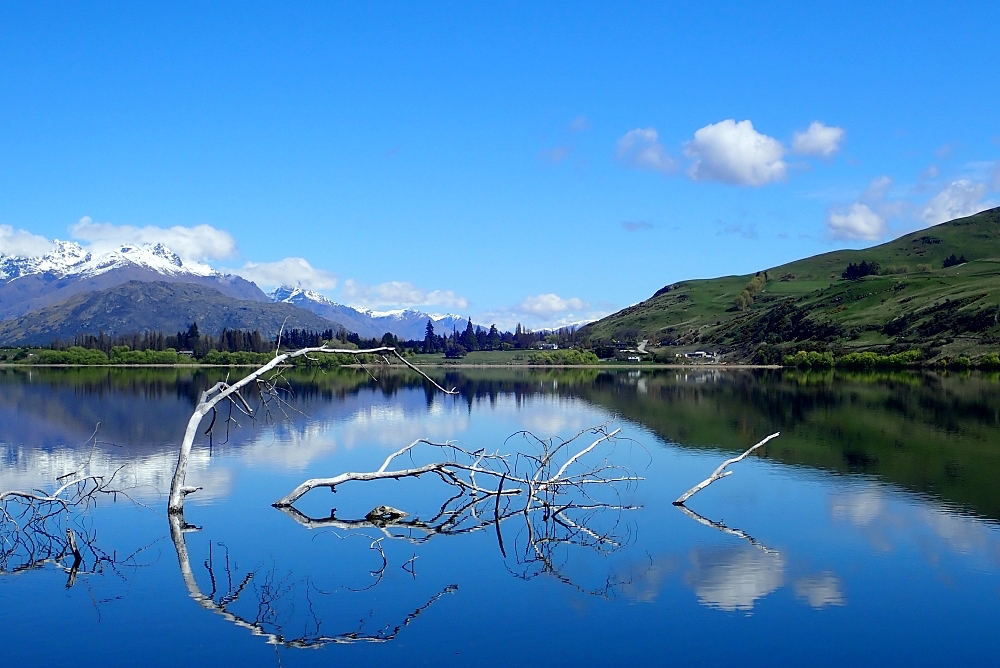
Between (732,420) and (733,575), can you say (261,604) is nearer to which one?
(733,575)

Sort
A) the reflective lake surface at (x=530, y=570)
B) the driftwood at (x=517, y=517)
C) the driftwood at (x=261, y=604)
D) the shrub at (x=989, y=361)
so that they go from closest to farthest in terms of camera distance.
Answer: the reflective lake surface at (x=530, y=570)
the driftwood at (x=261, y=604)
the driftwood at (x=517, y=517)
the shrub at (x=989, y=361)

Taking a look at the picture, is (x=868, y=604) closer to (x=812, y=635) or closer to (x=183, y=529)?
(x=812, y=635)

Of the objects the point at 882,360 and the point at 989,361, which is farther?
the point at 882,360

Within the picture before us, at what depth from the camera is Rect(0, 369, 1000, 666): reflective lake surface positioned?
14492mm

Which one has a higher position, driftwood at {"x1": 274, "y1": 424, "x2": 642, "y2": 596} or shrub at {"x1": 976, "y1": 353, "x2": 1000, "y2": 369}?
shrub at {"x1": 976, "y1": 353, "x2": 1000, "y2": 369}

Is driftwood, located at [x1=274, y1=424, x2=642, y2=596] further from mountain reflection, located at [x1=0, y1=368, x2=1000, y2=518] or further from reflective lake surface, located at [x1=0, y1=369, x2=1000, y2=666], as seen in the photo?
mountain reflection, located at [x1=0, y1=368, x2=1000, y2=518]

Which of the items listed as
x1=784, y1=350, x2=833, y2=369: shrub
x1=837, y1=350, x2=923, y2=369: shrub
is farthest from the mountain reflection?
x1=784, y1=350, x2=833, y2=369: shrub

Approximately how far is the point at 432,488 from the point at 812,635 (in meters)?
16.1

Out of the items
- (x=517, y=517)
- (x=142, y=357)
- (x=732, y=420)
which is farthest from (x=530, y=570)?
(x=142, y=357)

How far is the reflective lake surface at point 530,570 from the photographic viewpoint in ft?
47.5

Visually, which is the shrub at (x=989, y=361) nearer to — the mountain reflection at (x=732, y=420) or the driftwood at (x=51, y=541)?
the mountain reflection at (x=732, y=420)

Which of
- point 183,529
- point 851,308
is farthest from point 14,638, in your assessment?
point 851,308

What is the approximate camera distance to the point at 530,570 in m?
19.0

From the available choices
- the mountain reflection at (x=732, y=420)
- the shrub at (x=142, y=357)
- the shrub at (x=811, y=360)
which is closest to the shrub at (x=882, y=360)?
the shrub at (x=811, y=360)
